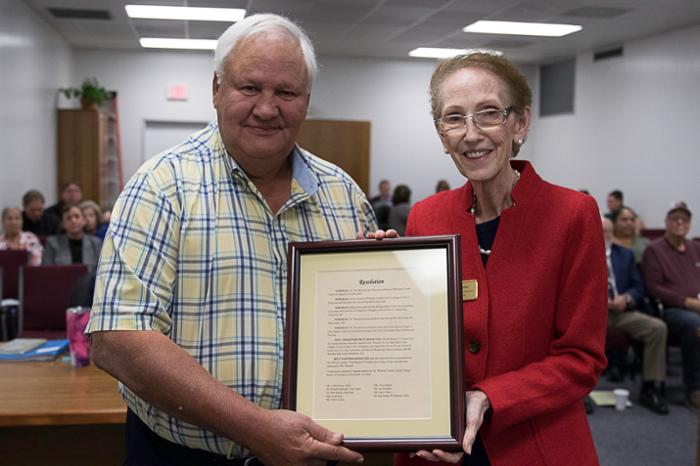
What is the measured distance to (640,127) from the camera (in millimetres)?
11219

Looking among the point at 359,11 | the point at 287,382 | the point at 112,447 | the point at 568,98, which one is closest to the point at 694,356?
the point at 112,447

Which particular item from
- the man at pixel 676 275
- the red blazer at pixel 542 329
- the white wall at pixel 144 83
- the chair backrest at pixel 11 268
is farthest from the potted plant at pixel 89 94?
the red blazer at pixel 542 329

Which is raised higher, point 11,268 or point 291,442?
point 291,442

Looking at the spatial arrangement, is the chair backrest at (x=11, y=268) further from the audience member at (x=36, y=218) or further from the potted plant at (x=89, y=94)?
the potted plant at (x=89, y=94)

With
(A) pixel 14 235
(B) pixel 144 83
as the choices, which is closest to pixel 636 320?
(A) pixel 14 235

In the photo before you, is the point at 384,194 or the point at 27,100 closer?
the point at 27,100

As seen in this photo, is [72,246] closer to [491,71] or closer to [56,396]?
[56,396]

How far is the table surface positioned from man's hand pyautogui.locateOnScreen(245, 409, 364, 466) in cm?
103

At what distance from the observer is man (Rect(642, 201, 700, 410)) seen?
18.9 feet

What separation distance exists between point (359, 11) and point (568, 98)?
558cm

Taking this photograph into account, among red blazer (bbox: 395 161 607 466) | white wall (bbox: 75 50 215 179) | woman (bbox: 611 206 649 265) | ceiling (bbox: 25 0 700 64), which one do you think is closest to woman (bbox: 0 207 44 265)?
ceiling (bbox: 25 0 700 64)

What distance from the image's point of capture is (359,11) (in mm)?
9320

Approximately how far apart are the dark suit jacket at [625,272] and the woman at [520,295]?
184 inches

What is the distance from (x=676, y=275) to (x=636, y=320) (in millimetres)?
651
